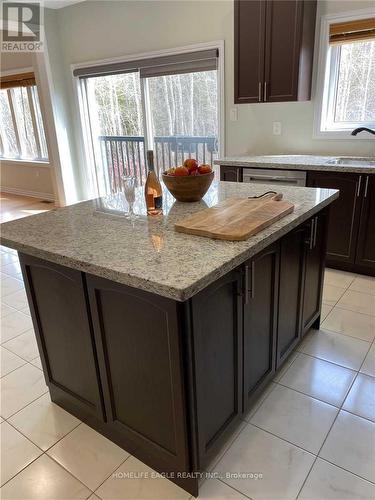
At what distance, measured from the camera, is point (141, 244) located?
1.40 m

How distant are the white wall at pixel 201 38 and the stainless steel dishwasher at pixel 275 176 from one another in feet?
1.93

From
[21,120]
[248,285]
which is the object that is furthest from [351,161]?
[21,120]

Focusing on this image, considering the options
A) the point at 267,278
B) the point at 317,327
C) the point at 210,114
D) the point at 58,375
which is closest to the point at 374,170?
the point at 317,327

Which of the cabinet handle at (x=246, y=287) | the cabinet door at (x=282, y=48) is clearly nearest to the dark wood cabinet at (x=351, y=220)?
the cabinet door at (x=282, y=48)

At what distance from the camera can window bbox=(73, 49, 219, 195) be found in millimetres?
4141

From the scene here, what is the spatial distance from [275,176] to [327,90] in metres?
0.98

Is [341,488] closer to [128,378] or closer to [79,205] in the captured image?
[128,378]

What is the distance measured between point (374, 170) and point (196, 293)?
7.49 ft

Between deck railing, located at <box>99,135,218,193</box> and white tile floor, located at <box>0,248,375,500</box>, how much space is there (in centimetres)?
276

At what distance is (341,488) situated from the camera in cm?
142

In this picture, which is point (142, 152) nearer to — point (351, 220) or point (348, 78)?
point (348, 78)

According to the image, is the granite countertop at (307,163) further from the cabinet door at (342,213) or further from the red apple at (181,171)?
the red apple at (181,171)

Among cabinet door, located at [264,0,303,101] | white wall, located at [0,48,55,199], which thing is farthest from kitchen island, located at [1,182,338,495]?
white wall, located at [0,48,55,199]

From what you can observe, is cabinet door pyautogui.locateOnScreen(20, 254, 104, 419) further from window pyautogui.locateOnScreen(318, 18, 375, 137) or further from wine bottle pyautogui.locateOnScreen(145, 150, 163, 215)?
window pyautogui.locateOnScreen(318, 18, 375, 137)
